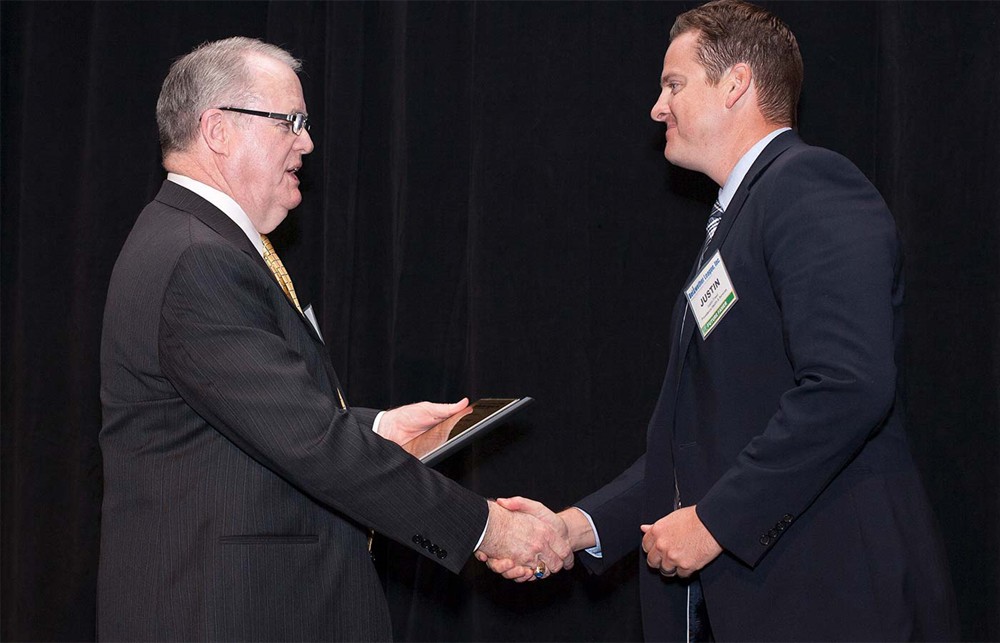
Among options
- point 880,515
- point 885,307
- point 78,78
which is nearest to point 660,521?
point 880,515

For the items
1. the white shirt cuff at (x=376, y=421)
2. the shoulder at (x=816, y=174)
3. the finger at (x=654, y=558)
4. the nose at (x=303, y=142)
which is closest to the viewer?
the shoulder at (x=816, y=174)

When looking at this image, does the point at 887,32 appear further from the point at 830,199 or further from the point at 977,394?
the point at 830,199

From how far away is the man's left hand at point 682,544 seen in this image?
1720mm

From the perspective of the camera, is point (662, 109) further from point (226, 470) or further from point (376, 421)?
point (226, 470)

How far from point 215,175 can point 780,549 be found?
134 cm

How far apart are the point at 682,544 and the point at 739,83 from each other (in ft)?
3.15

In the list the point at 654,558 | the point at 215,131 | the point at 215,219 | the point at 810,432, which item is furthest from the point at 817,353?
the point at 215,131

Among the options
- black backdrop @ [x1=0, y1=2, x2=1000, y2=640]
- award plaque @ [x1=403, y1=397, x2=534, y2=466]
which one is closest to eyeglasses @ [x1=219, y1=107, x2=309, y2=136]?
award plaque @ [x1=403, y1=397, x2=534, y2=466]

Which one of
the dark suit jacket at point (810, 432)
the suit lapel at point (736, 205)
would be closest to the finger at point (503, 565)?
the dark suit jacket at point (810, 432)

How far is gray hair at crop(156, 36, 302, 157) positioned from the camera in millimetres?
1955

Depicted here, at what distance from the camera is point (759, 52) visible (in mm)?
1982

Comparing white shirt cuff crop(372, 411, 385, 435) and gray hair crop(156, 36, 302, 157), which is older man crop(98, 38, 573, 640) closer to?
gray hair crop(156, 36, 302, 157)

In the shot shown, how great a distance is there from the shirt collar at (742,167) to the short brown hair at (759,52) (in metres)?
0.05

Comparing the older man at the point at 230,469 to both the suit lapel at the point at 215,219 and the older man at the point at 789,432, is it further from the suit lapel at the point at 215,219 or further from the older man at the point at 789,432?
the older man at the point at 789,432
